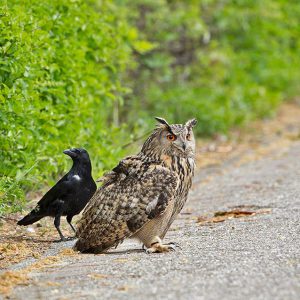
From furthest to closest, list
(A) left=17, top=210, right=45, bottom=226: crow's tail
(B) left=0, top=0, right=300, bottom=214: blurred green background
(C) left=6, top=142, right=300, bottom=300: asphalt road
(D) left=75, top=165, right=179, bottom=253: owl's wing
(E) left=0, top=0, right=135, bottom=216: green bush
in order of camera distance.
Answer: (B) left=0, top=0, right=300, bottom=214: blurred green background
(E) left=0, top=0, right=135, bottom=216: green bush
(A) left=17, top=210, right=45, bottom=226: crow's tail
(D) left=75, top=165, right=179, bottom=253: owl's wing
(C) left=6, top=142, right=300, bottom=300: asphalt road

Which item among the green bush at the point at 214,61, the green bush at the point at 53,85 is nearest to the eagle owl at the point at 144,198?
the green bush at the point at 53,85

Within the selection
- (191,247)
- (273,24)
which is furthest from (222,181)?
(273,24)

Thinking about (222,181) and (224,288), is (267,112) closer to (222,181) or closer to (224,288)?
(222,181)

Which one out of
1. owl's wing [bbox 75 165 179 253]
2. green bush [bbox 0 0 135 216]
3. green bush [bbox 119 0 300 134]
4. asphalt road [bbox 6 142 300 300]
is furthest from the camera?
green bush [bbox 119 0 300 134]

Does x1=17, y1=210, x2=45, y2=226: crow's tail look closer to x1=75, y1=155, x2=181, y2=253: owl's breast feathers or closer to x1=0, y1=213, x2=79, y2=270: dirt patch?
x1=0, y1=213, x2=79, y2=270: dirt patch

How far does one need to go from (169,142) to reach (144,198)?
25.8 inches

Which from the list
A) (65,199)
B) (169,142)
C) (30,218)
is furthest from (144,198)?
(30,218)

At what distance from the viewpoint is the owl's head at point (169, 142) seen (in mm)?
8047

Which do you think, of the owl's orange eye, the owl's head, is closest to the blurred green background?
the owl's head

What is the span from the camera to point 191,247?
7523mm

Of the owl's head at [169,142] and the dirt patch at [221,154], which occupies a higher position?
the owl's head at [169,142]

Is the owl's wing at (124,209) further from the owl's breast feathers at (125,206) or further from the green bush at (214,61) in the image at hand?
the green bush at (214,61)

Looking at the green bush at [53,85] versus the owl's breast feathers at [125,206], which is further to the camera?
the green bush at [53,85]

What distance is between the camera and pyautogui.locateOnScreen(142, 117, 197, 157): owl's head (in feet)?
26.4
